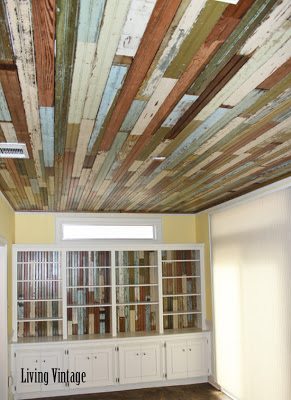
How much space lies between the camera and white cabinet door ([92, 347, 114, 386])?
6.32 meters

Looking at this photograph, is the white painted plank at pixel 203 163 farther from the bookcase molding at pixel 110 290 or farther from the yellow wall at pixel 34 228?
the yellow wall at pixel 34 228

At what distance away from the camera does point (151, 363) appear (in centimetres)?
653

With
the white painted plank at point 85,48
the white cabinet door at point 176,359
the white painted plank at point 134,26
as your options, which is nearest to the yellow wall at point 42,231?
the white cabinet door at point 176,359

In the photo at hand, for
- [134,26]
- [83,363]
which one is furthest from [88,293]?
[134,26]

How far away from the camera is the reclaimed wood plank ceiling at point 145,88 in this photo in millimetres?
1641

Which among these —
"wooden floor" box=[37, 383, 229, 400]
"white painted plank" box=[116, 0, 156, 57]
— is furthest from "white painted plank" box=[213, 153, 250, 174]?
"wooden floor" box=[37, 383, 229, 400]

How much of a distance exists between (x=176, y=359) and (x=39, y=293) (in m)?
2.25

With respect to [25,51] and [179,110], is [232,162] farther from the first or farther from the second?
[25,51]

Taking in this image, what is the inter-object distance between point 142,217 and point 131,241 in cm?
43

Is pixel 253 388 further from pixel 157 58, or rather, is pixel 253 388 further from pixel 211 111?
pixel 157 58

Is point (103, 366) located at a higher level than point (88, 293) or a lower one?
lower

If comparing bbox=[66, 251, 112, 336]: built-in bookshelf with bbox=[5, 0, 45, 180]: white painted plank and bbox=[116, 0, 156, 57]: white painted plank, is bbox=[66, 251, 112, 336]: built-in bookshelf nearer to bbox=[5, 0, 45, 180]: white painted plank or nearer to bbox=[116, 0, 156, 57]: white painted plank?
bbox=[5, 0, 45, 180]: white painted plank

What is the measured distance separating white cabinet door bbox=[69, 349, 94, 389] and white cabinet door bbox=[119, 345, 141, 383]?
430 millimetres

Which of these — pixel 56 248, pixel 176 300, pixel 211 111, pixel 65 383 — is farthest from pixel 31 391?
pixel 211 111
